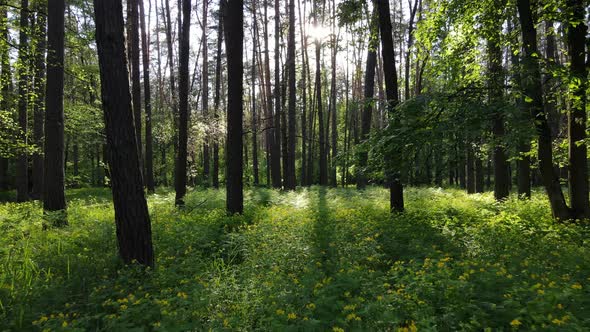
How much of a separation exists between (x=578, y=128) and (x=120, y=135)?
9.31 meters

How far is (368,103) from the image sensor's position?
7.85 meters

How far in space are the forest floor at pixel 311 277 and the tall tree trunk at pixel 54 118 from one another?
3.95 ft

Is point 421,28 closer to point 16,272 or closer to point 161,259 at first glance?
point 161,259

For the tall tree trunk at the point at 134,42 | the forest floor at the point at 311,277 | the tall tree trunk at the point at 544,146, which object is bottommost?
the forest floor at the point at 311,277

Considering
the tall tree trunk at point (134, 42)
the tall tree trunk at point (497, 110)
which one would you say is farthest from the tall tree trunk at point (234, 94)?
the tall tree trunk at point (134, 42)

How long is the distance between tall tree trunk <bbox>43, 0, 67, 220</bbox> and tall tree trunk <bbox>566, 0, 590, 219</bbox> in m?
12.0

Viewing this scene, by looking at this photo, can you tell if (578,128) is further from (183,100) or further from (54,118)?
(54,118)

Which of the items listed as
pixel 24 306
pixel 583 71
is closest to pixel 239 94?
pixel 24 306

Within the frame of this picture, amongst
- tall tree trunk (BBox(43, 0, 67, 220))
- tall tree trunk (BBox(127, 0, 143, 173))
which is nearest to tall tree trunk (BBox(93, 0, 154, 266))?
tall tree trunk (BBox(43, 0, 67, 220))

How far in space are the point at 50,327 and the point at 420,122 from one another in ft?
20.4

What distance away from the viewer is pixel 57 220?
891cm

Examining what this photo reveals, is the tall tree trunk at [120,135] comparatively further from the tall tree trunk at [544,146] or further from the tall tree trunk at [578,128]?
the tall tree trunk at [578,128]

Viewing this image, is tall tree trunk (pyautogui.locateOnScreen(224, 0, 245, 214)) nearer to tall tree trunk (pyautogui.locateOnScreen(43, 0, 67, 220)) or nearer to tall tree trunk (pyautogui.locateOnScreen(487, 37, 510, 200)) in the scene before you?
tall tree trunk (pyautogui.locateOnScreen(43, 0, 67, 220))

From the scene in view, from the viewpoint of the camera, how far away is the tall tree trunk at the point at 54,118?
31.3 ft
